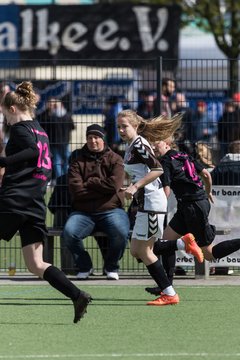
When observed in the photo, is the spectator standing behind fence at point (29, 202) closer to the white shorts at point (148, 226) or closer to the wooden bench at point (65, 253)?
the white shorts at point (148, 226)

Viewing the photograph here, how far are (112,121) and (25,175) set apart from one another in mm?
4381

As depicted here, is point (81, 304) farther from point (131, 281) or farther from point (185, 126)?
point (185, 126)

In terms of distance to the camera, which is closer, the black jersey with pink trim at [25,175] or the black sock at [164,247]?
the black jersey with pink trim at [25,175]

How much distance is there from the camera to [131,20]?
34906 mm

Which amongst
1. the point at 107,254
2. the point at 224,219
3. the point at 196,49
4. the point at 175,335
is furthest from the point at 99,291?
the point at 196,49

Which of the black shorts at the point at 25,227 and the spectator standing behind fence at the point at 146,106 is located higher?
the spectator standing behind fence at the point at 146,106

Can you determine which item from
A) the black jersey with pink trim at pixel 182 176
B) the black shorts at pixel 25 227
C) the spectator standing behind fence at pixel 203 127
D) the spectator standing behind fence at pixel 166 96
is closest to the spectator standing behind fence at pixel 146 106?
the spectator standing behind fence at pixel 166 96

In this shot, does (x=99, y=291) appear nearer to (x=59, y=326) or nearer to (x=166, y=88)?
(x=59, y=326)

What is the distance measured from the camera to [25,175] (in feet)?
33.7

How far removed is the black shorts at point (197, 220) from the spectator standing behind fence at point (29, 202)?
235 centimetres

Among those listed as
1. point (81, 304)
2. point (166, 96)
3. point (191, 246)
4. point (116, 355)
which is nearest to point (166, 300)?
point (191, 246)

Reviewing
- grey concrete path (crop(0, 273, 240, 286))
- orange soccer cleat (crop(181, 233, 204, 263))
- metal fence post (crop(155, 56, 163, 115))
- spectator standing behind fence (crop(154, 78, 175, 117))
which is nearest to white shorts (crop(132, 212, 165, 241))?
orange soccer cleat (crop(181, 233, 204, 263))

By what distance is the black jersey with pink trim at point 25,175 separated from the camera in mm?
10195

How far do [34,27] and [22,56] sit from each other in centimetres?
94
